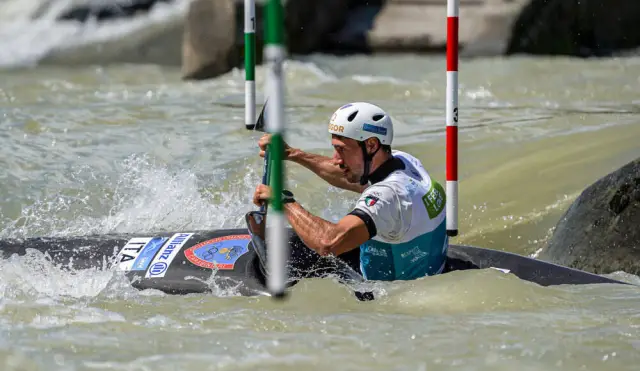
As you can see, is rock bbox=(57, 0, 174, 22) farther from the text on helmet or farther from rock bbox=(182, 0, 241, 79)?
the text on helmet

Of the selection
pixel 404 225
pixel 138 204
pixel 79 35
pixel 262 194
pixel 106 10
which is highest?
pixel 106 10

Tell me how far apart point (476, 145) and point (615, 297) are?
3.24 m

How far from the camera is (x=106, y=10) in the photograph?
12219mm

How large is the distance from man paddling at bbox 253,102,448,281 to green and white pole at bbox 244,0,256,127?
185 cm

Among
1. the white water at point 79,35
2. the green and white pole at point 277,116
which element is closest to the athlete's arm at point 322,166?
the green and white pole at point 277,116

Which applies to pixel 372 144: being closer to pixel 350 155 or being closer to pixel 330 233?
pixel 350 155

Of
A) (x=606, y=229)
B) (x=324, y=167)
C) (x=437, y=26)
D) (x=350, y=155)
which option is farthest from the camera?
(x=437, y=26)

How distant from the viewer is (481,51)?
1104 cm

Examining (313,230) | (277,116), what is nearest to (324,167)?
(313,230)

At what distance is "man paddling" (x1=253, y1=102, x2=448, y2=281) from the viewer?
3816mm

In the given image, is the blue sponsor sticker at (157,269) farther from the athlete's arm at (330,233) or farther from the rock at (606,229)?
the rock at (606,229)

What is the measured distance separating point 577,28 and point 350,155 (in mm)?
8609

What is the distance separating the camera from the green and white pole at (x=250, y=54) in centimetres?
580

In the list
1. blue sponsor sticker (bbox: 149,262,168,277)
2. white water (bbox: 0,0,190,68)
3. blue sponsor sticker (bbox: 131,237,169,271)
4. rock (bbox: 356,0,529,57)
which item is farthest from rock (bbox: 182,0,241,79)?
blue sponsor sticker (bbox: 149,262,168,277)
